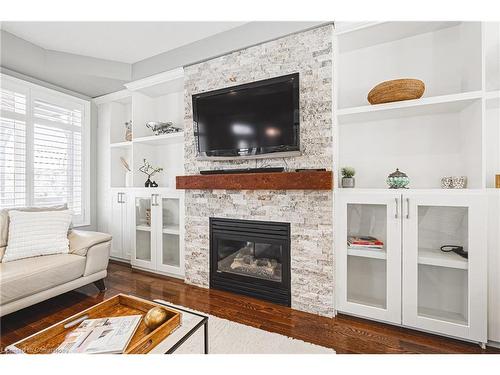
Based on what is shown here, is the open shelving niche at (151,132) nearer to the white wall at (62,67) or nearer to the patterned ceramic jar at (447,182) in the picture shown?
the white wall at (62,67)

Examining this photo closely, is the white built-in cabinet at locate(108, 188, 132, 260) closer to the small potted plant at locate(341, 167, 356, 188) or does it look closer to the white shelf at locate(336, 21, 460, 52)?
the small potted plant at locate(341, 167, 356, 188)

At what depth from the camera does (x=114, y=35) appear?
2627 millimetres

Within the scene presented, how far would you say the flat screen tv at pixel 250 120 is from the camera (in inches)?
87.1

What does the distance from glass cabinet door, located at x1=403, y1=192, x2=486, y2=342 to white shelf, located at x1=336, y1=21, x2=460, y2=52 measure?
138 cm

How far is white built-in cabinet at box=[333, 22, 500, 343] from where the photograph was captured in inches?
67.1

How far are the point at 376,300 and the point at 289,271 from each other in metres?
0.73

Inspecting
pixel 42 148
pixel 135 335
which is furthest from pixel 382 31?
pixel 42 148

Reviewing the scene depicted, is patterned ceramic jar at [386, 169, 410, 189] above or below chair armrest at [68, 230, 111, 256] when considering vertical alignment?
above

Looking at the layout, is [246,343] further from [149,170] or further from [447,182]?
[149,170]

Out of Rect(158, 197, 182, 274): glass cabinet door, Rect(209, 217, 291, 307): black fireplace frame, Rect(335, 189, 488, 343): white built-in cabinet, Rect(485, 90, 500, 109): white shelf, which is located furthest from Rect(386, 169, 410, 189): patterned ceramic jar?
Rect(158, 197, 182, 274): glass cabinet door

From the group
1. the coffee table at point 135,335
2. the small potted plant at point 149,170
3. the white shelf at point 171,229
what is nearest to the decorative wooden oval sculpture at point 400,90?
the coffee table at point 135,335

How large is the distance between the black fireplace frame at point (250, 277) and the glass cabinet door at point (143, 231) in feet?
3.28

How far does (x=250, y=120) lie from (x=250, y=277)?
1.54 metres
